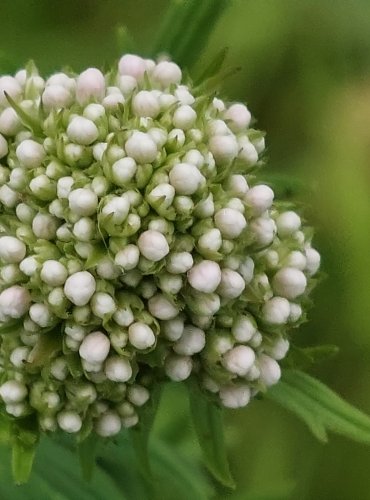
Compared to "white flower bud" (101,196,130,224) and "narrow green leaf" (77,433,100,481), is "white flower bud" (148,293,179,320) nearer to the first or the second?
"white flower bud" (101,196,130,224)

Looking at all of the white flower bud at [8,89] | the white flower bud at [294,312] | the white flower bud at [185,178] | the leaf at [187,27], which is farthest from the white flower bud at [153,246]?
the leaf at [187,27]

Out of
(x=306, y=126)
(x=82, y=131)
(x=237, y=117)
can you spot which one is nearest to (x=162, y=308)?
(x=82, y=131)

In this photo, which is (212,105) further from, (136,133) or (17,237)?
(17,237)

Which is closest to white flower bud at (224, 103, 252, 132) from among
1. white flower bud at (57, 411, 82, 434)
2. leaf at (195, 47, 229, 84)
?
leaf at (195, 47, 229, 84)

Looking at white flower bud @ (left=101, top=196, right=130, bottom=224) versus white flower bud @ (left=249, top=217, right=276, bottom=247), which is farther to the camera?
white flower bud @ (left=249, top=217, right=276, bottom=247)

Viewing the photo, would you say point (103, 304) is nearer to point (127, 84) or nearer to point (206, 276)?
point (206, 276)

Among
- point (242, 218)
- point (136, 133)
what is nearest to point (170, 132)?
point (136, 133)

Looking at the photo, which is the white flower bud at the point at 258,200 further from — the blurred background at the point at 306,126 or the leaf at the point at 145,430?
the blurred background at the point at 306,126
